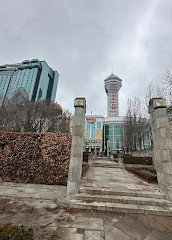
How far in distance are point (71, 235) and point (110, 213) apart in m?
1.71

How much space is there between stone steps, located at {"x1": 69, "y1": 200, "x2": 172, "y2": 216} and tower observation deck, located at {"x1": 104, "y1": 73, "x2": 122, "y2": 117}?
103317 millimetres

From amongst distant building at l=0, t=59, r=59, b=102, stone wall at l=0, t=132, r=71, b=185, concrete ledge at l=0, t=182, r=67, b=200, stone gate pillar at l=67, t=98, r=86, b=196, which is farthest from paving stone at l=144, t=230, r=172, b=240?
distant building at l=0, t=59, r=59, b=102

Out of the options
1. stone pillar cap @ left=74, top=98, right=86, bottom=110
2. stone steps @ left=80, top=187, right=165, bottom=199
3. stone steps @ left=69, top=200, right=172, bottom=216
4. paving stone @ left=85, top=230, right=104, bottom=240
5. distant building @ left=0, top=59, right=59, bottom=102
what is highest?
distant building @ left=0, top=59, right=59, bottom=102

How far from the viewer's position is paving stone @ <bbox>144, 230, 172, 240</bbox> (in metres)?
2.76

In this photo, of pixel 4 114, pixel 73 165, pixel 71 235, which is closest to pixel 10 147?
pixel 73 165

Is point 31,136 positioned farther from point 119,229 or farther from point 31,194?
point 119,229

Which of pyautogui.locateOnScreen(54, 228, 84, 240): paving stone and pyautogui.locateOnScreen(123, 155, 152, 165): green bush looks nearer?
pyautogui.locateOnScreen(54, 228, 84, 240): paving stone

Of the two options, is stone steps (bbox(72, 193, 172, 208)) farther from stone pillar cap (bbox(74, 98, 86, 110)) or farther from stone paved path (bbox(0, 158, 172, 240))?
stone pillar cap (bbox(74, 98, 86, 110))

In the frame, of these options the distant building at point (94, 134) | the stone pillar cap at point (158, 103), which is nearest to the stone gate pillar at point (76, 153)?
the stone pillar cap at point (158, 103)

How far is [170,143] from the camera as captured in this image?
4.97m

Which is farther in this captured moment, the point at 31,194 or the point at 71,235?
the point at 31,194

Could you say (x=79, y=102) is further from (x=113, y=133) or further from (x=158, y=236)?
(x=113, y=133)

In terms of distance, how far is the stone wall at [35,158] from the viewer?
540cm

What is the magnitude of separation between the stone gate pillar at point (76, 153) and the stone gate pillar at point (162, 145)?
12.4 feet
